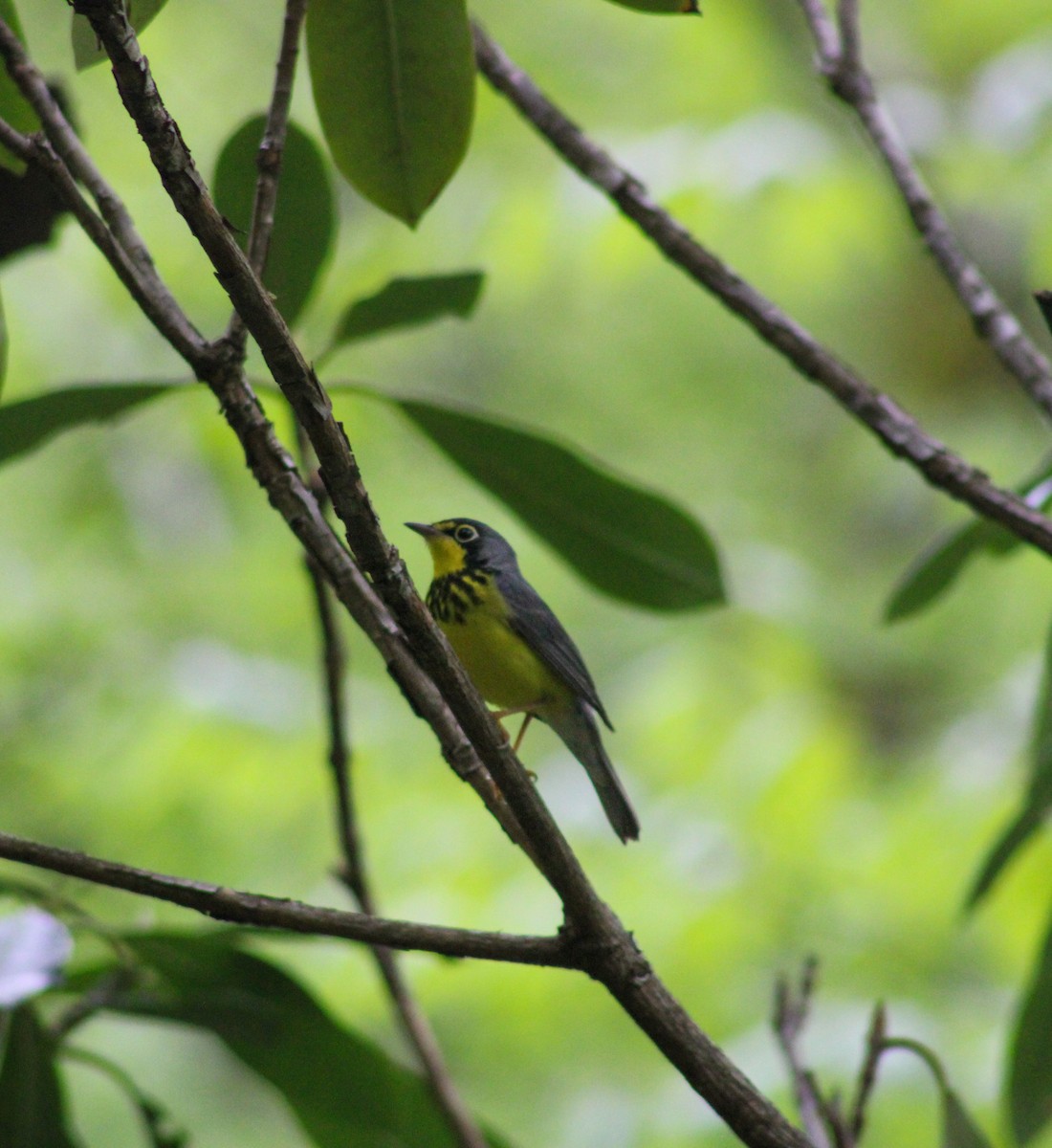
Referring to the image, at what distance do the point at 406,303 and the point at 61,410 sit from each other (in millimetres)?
568

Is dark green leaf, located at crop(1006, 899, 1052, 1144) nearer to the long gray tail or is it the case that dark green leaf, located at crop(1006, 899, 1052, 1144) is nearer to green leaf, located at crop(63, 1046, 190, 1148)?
the long gray tail

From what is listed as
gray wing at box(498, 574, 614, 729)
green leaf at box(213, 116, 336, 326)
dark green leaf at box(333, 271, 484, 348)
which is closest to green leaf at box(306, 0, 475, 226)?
green leaf at box(213, 116, 336, 326)

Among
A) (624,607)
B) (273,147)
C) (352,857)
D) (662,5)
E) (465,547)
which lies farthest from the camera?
(624,607)

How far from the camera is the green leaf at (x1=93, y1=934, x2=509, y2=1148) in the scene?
204cm

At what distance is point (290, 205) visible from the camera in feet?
6.38

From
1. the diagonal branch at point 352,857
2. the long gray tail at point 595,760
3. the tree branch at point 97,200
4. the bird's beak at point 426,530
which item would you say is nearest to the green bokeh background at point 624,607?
the diagonal branch at point 352,857

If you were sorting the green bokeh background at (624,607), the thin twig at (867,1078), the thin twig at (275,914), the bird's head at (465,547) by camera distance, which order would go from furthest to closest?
the green bokeh background at (624,607) → the bird's head at (465,547) → the thin twig at (867,1078) → the thin twig at (275,914)

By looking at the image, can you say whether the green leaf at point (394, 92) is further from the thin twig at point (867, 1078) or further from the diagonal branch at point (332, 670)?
the thin twig at point (867, 1078)

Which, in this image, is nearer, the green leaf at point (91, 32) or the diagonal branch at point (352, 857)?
the green leaf at point (91, 32)

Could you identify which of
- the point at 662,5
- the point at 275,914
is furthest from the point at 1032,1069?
the point at 662,5

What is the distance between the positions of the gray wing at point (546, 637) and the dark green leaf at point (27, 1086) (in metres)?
1.05

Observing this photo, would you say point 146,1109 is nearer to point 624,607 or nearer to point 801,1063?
point 801,1063

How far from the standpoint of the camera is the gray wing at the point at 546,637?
7.77ft

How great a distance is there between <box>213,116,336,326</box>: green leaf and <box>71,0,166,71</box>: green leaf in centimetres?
26
